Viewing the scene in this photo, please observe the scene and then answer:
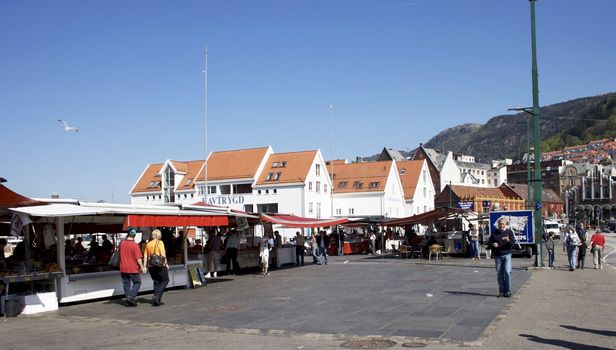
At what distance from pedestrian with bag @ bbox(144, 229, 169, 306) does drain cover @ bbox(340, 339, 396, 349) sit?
669 cm

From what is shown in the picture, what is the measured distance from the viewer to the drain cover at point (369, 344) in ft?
32.3

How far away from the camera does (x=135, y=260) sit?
15797mm

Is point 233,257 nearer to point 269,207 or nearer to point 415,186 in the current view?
point 269,207

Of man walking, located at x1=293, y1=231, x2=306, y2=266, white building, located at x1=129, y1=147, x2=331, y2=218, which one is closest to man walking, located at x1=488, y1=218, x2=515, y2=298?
man walking, located at x1=293, y1=231, x2=306, y2=266

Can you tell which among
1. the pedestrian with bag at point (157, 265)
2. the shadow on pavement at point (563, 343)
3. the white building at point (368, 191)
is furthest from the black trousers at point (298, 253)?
the white building at point (368, 191)

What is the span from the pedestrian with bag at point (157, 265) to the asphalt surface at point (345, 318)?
443 mm

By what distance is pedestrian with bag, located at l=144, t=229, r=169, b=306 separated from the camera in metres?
15.6

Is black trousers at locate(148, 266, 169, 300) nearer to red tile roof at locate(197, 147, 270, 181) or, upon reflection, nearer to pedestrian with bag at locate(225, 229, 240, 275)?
pedestrian with bag at locate(225, 229, 240, 275)

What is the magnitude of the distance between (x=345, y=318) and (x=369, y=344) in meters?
2.78

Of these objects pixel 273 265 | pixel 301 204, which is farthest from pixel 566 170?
pixel 273 265

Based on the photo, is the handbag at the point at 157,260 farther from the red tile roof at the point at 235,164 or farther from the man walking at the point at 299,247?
the red tile roof at the point at 235,164

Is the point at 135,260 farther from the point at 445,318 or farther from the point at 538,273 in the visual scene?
the point at 538,273

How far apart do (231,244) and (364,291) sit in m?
→ 9.56

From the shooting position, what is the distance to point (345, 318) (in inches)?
504
